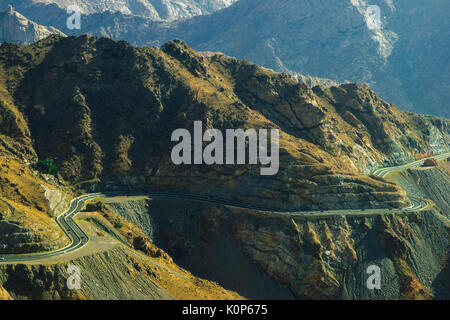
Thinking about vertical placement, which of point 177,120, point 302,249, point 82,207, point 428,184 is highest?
point 177,120

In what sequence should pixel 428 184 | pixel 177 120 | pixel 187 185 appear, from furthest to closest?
pixel 428 184 → pixel 177 120 → pixel 187 185

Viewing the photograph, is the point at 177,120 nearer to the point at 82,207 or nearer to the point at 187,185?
the point at 187,185

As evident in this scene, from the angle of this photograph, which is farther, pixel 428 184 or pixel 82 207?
pixel 428 184

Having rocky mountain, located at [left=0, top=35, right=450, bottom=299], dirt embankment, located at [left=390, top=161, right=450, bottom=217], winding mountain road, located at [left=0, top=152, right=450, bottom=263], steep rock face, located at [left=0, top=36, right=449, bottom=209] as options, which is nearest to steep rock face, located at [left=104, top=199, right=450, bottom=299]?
rocky mountain, located at [left=0, top=35, right=450, bottom=299]

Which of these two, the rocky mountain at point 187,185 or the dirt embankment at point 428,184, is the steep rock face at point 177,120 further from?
the dirt embankment at point 428,184

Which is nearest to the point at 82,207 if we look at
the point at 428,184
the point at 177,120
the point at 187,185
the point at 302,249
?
the point at 187,185

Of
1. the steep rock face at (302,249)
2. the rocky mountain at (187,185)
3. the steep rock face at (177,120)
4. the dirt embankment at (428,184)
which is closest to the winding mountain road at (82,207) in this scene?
the rocky mountain at (187,185)
